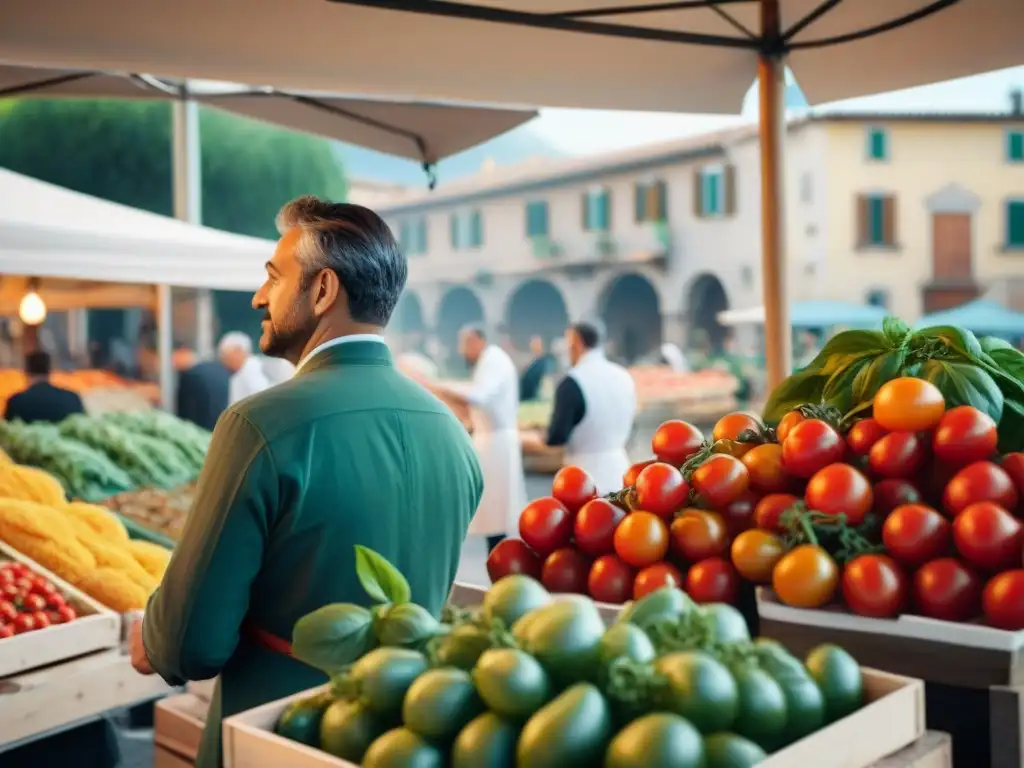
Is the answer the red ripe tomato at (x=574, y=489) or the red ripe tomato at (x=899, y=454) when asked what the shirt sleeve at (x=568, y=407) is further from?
the red ripe tomato at (x=899, y=454)

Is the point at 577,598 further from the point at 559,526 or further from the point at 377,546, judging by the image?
the point at 377,546

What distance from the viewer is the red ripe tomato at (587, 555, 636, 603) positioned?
65.9 inches

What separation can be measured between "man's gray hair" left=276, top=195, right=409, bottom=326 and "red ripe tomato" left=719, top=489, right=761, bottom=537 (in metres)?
0.71

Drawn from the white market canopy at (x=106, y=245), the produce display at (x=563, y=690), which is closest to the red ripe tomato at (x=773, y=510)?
the produce display at (x=563, y=690)

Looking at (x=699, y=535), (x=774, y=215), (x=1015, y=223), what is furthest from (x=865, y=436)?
(x=1015, y=223)

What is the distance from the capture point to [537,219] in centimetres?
3281

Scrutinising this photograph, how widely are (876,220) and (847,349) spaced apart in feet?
87.7

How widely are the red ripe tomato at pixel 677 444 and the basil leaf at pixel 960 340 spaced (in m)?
0.45

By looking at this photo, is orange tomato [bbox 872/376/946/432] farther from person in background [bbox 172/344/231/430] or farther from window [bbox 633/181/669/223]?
window [bbox 633/181/669/223]

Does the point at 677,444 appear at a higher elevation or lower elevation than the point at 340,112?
lower

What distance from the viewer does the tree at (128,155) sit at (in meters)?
16.0

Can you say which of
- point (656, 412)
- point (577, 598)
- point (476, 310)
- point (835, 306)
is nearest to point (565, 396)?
point (577, 598)

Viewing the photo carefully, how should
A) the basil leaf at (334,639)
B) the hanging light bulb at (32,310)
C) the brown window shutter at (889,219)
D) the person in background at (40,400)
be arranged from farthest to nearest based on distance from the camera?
the brown window shutter at (889,219) < the hanging light bulb at (32,310) < the person in background at (40,400) < the basil leaf at (334,639)

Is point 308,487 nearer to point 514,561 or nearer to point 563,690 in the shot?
point 514,561
